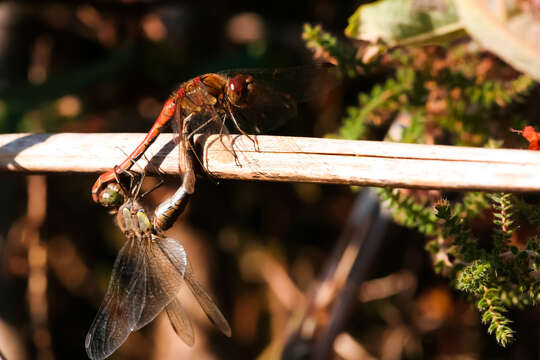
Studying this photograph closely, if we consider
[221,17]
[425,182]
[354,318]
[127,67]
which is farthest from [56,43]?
[425,182]

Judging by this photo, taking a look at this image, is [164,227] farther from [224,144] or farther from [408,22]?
[408,22]

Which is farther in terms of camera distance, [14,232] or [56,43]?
[56,43]

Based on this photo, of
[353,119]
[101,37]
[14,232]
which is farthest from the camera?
[101,37]

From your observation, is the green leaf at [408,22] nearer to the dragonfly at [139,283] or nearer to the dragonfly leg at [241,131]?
the dragonfly leg at [241,131]

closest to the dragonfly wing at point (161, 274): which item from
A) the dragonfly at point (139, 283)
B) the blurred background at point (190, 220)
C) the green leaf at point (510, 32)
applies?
the dragonfly at point (139, 283)

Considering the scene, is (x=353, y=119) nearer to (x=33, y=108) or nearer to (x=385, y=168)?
(x=385, y=168)

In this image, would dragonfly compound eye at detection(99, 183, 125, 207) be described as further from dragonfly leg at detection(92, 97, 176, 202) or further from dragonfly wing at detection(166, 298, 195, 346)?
dragonfly wing at detection(166, 298, 195, 346)
